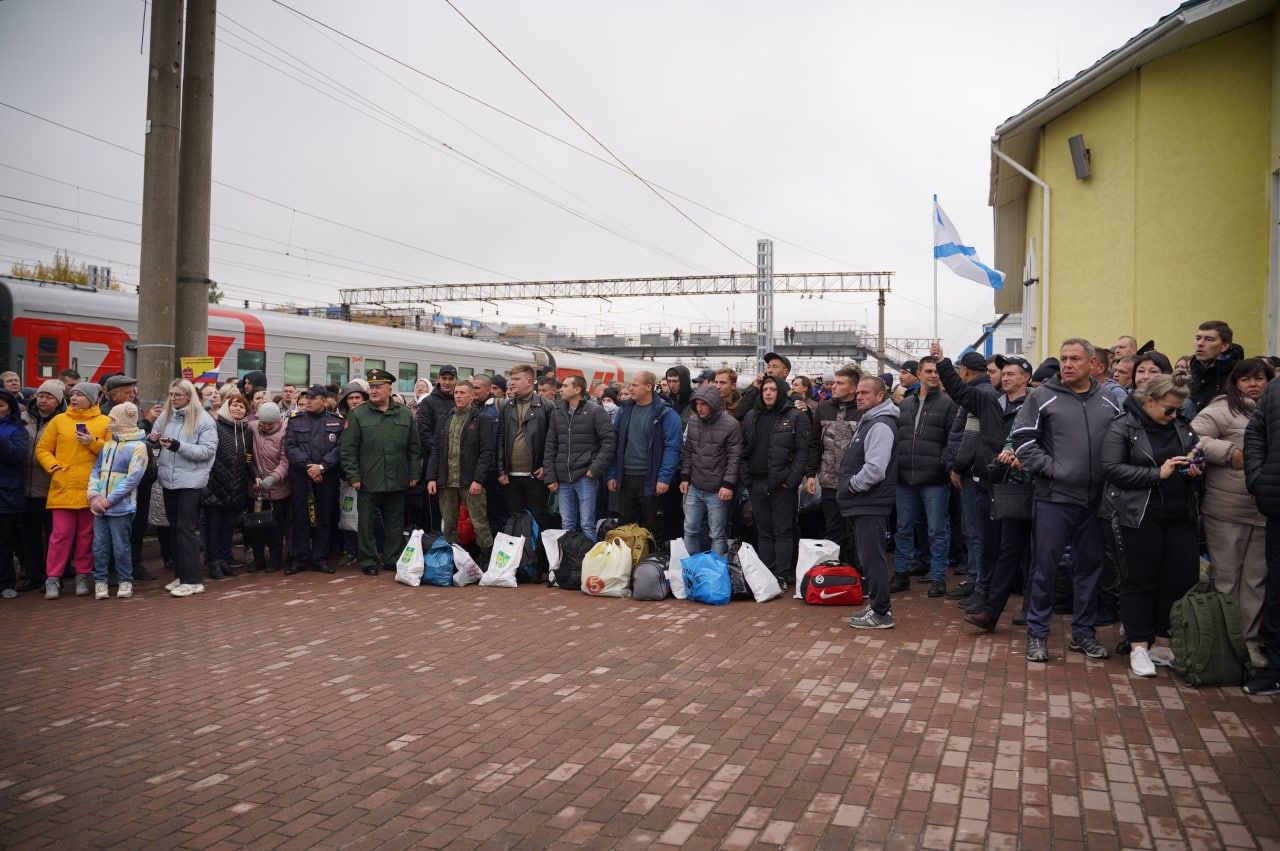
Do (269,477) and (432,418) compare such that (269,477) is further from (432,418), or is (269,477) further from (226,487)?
(432,418)

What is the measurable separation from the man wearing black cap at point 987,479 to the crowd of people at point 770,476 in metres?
0.02

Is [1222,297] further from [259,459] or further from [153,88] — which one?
[153,88]

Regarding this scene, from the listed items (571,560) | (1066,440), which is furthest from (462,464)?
(1066,440)

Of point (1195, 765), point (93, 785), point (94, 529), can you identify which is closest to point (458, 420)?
point (94, 529)

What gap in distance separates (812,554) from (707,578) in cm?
101

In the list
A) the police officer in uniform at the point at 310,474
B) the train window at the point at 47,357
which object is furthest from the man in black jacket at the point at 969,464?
the train window at the point at 47,357

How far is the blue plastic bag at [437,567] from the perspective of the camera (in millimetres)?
9305

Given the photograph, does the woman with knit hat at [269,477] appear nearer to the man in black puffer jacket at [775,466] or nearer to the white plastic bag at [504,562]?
the white plastic bag at [504,562]

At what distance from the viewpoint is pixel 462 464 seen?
393 inches

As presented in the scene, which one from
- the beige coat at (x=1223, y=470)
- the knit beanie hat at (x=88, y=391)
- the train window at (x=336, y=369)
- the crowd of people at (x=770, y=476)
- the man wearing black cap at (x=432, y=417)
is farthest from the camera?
the train window at (x=336, y=369)

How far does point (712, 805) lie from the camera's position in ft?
13.6

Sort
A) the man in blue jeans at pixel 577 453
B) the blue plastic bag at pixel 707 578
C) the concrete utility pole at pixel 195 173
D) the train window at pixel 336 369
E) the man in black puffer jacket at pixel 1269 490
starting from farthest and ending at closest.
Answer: the train window at pixel 336 369
the concrete utility pole at pixel 195 173
the man in blue jeans at pixel 577 453
the blue plastic bag at pixel 707 578
the man in black puffer jacket at pixel 1269 490

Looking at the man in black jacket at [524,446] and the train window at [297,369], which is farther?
the train window at [297,369]

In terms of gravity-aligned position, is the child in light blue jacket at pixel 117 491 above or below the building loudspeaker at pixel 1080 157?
below
